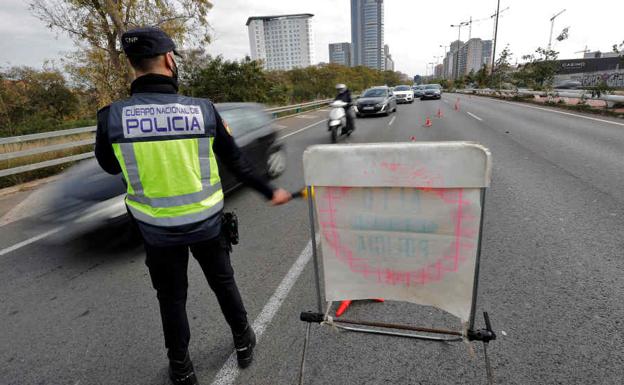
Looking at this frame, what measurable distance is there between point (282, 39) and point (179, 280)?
512ft

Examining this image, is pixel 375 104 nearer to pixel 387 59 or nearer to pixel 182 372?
pixel 182 372

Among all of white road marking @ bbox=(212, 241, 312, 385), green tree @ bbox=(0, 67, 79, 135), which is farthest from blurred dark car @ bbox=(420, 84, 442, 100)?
white road marking @ bbox=(212, 241, 312, 385)

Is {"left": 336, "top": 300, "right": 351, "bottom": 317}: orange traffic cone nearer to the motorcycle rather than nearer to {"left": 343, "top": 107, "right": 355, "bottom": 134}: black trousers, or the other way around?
the motorcycle

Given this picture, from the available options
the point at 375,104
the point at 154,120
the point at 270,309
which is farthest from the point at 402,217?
the point at 375,104

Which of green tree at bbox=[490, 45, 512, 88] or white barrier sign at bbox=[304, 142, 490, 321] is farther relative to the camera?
green tree at bbox=[490, 45, 512, 88]

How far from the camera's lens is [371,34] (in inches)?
6117

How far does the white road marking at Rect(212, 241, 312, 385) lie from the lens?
217cm

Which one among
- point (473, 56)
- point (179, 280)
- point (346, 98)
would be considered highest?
point (473, 56)

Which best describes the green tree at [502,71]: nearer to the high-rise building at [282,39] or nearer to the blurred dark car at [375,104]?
the blurred dark car at [375,104]

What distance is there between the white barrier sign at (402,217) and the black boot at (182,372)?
1023 mm

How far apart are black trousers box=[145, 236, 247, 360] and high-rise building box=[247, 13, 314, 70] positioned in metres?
148

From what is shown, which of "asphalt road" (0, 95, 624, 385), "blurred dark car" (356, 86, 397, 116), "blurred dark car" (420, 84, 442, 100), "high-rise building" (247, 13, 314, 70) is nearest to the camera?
"asphalt road" (0, 95, 624, 385)

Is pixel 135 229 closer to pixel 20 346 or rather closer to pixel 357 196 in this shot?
pixel 357 196

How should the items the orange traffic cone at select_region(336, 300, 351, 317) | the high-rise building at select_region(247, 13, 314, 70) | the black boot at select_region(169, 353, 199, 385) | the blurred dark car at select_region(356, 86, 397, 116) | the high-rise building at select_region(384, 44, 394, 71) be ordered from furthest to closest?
1. the high-rise building at select_region(384, 44, 394, 71)
2. the high-rise building at select_region(247, 13, 314, 70)
3. the blurred dark car at select_region(356, 86, 397, 116)
4. the orange traffic cone at select_region(336, 300, 351, 317)
5. the black boot at select_region(169, 353, 199, 385)
